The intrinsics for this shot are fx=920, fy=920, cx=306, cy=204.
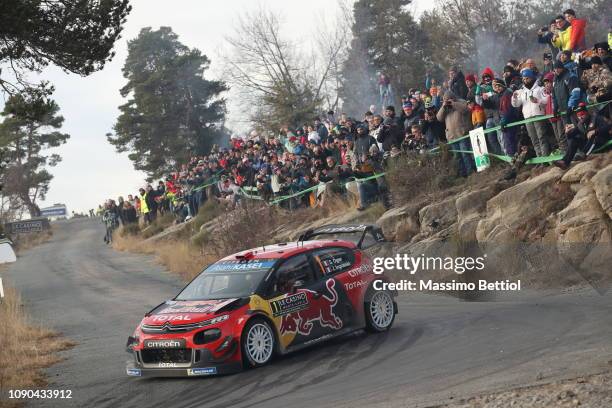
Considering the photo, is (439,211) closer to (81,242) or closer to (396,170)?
(396,170)

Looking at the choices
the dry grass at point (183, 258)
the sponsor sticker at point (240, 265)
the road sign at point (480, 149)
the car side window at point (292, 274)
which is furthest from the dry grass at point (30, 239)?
the car side window at point (292, 274)

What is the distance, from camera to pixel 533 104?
18734 millimetres

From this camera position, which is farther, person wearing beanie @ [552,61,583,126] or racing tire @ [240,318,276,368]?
person wearing beanie @ [552,61,583,126]

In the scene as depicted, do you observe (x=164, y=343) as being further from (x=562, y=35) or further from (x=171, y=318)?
(x=562, y=35)

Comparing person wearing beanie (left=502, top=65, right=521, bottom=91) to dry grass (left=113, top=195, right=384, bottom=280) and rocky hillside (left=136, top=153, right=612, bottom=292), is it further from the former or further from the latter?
dry grass (left=113, top=195, right=384, bottom=280)

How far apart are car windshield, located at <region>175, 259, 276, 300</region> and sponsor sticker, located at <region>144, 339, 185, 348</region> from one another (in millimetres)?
1088

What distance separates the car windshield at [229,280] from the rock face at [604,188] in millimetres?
6711

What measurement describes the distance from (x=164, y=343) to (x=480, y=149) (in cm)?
1061

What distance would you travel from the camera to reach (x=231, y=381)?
11.8m

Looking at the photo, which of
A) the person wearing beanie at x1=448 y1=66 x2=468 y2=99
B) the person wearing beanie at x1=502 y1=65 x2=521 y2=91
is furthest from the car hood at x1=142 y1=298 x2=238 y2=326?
the person wearing beanie at x1=448 y1=66 x2=468 y2=99

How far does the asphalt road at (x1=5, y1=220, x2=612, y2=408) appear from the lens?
9.97 metres

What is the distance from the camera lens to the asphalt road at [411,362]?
9969 mm

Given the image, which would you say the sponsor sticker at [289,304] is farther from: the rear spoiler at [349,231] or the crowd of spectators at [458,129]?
the crowd of spectators at [458,129]

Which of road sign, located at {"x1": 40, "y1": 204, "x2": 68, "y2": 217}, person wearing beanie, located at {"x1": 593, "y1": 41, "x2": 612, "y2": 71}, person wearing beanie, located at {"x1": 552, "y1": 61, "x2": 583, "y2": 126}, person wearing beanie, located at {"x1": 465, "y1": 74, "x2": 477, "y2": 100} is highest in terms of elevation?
road sign, located at {"x1": 40, "y1": 204, "x2": 68, "y2": 217}
